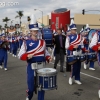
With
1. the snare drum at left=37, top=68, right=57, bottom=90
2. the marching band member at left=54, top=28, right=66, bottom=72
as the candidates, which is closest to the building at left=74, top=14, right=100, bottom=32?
the marching band member at left=54, top=28, right=66, bottom=72

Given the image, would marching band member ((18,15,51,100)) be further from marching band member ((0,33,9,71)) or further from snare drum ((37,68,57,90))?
marching band member ((0,33,9,71))

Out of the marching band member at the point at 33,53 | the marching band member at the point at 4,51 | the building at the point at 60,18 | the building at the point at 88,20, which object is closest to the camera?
the marching band member at the point at 33,53

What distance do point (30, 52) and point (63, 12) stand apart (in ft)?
147

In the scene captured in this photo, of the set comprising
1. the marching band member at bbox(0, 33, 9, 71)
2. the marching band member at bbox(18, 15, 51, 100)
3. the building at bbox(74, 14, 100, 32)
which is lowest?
the marching band member at bbox(0, 33, 9, 71)

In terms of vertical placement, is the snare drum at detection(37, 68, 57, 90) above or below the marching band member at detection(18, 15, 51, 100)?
below

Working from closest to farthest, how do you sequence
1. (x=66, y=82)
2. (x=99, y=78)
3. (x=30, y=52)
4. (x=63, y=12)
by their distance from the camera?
(x=30, y=52) < (x=66, y=82) < (x=99, y=78) < (x=63, y=12)

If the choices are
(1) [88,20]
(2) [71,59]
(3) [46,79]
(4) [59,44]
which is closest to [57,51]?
(4) [59,44]

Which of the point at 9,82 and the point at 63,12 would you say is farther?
the point at 63,12

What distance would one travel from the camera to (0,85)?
25.5 feet

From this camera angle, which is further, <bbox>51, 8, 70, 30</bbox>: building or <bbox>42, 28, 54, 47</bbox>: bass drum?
<bbox>51, 8, 70, 30</bbox>: building

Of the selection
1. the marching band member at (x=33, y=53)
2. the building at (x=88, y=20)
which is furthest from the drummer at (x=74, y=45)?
the building at (x=88, y=20)

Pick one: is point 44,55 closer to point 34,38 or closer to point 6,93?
point 34,38

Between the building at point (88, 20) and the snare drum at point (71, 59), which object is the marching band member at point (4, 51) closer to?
the snare drum at point (71, 59)

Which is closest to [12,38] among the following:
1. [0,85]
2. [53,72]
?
[0,85]
